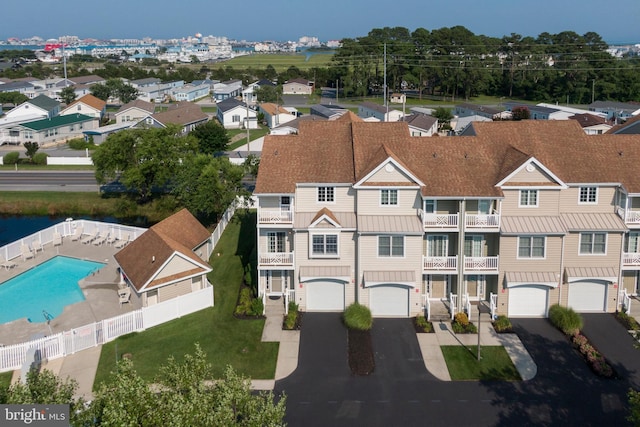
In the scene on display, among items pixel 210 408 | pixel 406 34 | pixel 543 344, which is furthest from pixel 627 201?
pixel 406 34

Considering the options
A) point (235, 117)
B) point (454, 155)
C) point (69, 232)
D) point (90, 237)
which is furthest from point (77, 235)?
point (235, 117)

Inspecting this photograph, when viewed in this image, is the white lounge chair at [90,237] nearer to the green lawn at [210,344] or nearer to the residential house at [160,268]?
the residential house at [160,268]

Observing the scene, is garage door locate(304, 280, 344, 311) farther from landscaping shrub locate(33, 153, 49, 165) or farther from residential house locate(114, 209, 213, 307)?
landscaping shrub locate(33, 153, 49, 165)

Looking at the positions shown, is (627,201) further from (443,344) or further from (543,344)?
(443,344)

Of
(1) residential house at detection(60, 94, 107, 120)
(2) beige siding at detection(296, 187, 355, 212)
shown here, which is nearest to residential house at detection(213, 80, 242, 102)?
(1) residential house at detection(60, 94, 107, 120)

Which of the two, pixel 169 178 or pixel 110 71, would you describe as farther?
pixel 110 71

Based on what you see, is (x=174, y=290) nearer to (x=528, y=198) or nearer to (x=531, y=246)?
(x=531, y=246)

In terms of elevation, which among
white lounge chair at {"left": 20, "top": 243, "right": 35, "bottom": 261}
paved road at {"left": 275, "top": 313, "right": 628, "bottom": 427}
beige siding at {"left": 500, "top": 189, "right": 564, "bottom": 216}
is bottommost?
paved road at {"left": 275, "top": 313, "right": 628, "bottom": 427}
